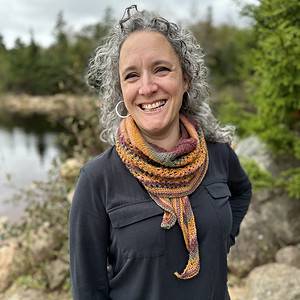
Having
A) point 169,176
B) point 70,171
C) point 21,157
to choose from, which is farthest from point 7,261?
point 21,157

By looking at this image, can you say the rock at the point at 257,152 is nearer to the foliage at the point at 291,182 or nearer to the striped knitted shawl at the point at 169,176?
the foliage at the point at 291,182

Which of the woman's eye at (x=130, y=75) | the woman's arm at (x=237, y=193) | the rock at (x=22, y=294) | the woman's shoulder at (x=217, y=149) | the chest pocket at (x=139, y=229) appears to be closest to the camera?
the chest pocket at (x=139, y=229)

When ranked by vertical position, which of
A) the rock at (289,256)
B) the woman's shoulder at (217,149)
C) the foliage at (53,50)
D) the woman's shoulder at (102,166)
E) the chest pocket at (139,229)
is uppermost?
the foliage at (53,50)

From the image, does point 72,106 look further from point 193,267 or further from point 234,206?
point 193,267

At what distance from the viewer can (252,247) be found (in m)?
3.87

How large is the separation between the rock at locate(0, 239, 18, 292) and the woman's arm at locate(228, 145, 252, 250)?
315 centimetres

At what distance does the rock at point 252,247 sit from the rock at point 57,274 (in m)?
1.71

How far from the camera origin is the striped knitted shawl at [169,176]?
1.53m

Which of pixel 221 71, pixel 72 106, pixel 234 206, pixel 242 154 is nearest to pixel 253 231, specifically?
pixel 242 154

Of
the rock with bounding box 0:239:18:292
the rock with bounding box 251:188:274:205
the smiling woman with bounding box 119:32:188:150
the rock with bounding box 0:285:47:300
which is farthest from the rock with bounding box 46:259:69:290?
the smiling woman with bounding box 119:32:188:150

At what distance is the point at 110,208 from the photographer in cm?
153

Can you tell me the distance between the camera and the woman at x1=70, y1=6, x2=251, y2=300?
59.9 inches

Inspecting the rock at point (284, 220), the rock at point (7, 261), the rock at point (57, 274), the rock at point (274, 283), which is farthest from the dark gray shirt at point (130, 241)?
the rock at point (7, 261)

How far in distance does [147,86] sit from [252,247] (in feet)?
9.23
